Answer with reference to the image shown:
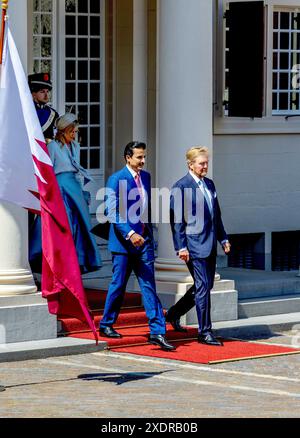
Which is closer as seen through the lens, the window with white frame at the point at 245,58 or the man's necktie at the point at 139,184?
the man's necktie at the point at 139,184

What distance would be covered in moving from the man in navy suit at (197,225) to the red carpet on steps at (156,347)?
30cm

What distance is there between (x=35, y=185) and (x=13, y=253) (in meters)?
2.02

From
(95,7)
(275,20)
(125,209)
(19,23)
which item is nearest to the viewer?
(19,23)

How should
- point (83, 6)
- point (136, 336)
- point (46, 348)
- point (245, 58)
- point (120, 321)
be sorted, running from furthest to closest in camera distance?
point (245, 58) → point (83, 6) → point (120, 321) → point (136, 336) → point (46, 348)

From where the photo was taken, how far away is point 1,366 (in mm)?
12477

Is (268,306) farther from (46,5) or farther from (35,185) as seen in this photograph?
(35,185)

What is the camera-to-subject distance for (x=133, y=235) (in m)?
13.3

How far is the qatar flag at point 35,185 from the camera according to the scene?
11.3 metres

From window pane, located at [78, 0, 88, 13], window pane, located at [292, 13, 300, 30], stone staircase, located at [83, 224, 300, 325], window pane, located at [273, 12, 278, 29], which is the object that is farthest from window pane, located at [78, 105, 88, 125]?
window pane, located at [292, 13, 300, 30]

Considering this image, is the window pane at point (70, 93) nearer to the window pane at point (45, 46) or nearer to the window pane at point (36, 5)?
the window pane at point (45, 46)

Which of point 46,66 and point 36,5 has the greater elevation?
point 36,5

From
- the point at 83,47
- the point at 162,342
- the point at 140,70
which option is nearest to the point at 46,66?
the point at 83,47

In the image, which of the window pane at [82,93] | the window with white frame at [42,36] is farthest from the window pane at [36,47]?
the window pane at [82,93]

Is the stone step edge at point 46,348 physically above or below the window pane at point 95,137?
below
